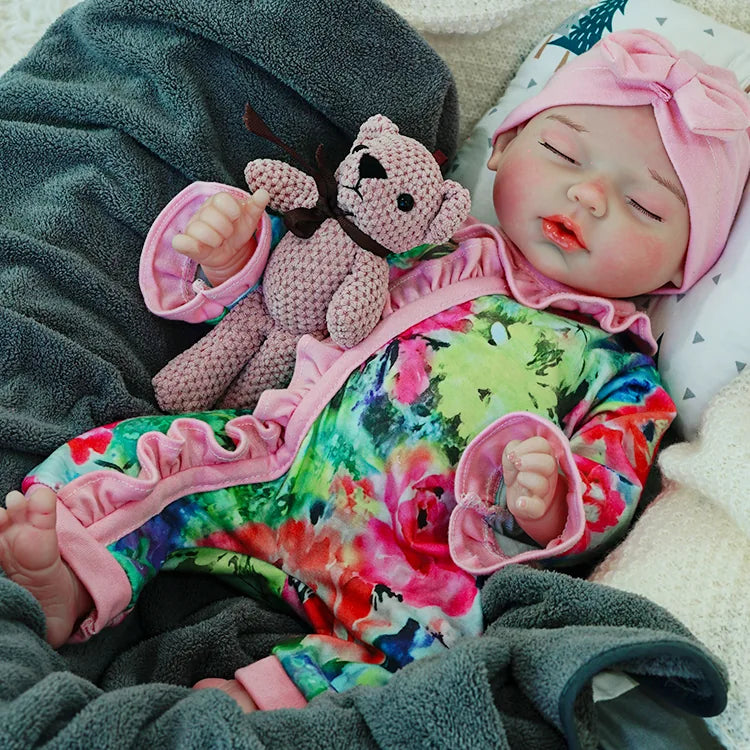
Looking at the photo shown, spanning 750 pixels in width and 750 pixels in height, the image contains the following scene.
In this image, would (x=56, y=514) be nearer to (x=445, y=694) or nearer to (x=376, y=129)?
(x=445, y=694)

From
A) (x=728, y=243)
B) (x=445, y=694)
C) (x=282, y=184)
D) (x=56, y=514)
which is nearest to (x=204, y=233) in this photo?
(x=282, y=184)

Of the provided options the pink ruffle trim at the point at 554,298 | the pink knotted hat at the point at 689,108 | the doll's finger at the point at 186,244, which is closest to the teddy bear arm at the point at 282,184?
the doll's finger at the point at 186,244

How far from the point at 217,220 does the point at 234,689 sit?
1.63 feet

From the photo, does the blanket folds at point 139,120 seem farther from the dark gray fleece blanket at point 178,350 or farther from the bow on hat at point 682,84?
the bow on hat at point 682,84

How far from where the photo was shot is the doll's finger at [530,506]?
2.93 ft

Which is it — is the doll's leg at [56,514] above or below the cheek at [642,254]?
below

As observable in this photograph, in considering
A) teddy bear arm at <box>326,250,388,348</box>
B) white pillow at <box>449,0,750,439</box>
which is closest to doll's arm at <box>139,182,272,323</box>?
teddy bear arm at <box>326,250,388,348</box>

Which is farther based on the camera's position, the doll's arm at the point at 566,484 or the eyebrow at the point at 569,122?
the eyebrow at the point at 569,122

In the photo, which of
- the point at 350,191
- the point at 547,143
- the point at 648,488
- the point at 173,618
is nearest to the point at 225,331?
A: the point at 350,191

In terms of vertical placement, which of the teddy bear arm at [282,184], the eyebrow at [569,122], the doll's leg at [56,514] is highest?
the eyebrow at [569,122]

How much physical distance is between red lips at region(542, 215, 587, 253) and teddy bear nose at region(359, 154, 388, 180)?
234mm

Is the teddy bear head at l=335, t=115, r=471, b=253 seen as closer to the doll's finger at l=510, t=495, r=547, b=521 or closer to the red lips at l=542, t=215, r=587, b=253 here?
the red lips at l=542, t=215, r=587, b=253

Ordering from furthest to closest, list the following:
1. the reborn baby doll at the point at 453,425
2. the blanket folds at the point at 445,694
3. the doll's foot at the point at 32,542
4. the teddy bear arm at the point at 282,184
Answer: the teddy bear arm at the point at 282,184
the reborn baby doll at the point at 453,425
the doll's foot at the point at 32,542
the blanket folds at the point at 445,694

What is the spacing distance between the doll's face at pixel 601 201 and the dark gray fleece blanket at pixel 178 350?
199mm
